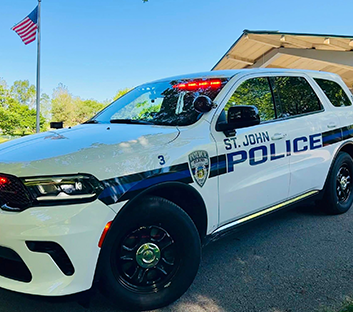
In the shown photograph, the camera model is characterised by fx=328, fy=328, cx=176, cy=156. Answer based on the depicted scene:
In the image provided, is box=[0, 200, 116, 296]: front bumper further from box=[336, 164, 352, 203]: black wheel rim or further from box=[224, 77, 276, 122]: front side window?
box=[336, 164, 352, 203]: black wheel rim

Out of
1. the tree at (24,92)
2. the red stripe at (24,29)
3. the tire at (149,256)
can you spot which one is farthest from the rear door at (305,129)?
the tree at (24,92)

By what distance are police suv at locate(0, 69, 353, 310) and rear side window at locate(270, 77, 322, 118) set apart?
0.06 ft

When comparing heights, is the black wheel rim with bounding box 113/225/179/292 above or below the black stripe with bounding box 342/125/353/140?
below

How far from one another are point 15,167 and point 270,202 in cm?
237

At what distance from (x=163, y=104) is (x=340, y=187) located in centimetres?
277

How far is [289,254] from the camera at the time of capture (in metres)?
3.31

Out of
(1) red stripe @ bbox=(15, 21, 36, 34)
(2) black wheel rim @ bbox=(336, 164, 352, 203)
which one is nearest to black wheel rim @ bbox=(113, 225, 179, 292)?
(2) black wheel rim @ bbox=(336, 164, 352, 203)

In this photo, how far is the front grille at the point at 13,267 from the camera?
1992 mm

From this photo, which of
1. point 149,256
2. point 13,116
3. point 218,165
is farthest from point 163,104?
point 13,116

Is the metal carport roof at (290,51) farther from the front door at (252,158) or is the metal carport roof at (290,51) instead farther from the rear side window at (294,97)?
the front door at (252,158)

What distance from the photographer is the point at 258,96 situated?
11.3 ft

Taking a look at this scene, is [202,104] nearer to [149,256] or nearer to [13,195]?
[149,256]

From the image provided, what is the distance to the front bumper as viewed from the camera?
1.93 metres

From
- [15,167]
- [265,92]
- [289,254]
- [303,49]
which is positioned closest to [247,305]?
[289,254]
